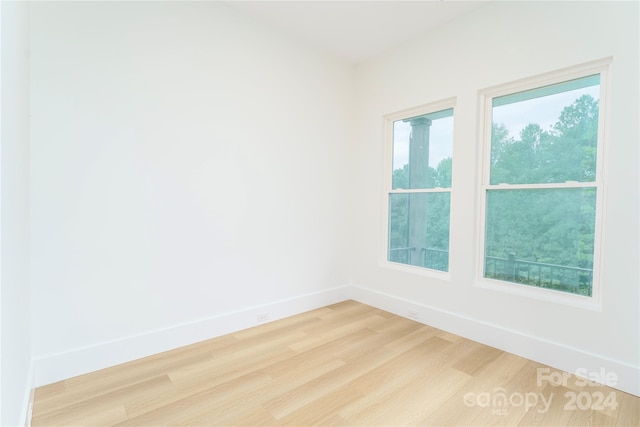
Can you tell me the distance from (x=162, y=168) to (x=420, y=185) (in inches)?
99.8

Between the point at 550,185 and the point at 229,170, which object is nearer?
the point at 550,185

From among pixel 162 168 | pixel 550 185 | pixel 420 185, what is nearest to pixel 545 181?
pixel 550 185

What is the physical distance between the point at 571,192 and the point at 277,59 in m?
2.90

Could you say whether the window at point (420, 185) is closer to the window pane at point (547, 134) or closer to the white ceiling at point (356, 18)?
the window pane at point (547, 134)

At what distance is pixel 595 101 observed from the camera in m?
2.22

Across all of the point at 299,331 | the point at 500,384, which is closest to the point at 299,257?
the point at 299,331

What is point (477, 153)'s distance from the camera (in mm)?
2777

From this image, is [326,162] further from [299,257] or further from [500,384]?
[500,384]

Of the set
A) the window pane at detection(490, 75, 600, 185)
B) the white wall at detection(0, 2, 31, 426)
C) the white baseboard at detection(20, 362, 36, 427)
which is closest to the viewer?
the white wall at detection(0, 2, 31, 426)

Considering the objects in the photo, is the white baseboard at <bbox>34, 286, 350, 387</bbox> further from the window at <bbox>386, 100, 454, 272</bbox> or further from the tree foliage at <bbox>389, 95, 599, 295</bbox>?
the tree foliage at <bbox>389, 95, 599, 295</bbox>

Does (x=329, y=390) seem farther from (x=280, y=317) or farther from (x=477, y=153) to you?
(x=477, y=153)

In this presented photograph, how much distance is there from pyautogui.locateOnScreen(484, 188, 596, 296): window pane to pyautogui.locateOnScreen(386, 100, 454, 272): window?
0.45m

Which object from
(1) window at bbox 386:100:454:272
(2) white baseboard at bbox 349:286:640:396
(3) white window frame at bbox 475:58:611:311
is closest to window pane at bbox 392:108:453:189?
(1) window at bbox 386:100:454:272

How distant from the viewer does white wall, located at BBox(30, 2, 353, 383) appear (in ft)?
6.68
